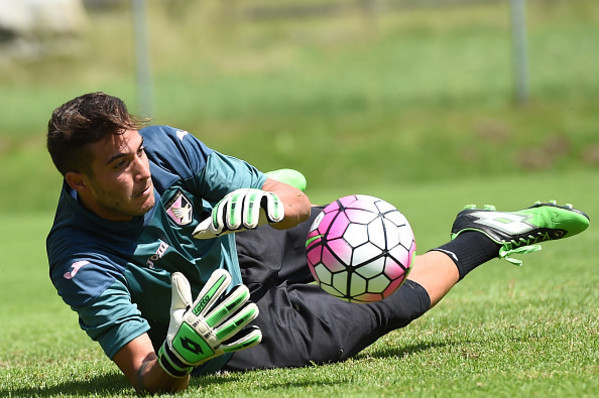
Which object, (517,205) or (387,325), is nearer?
(387,325)

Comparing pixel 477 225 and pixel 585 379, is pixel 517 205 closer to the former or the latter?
pixel 477 225

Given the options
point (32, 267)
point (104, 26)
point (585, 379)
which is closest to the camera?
point (585, 379)

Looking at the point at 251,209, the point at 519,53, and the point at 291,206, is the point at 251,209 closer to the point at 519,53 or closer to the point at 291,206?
the point at 291,206

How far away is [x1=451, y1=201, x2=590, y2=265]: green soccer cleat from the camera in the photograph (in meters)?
4.75

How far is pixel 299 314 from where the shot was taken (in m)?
4.53

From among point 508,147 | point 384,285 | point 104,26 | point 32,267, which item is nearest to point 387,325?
point 384,285

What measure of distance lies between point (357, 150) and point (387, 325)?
14809mm

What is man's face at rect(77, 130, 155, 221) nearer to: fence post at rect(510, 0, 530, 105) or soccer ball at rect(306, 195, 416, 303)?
soccer ball at rect(306, 195, 416, 303)

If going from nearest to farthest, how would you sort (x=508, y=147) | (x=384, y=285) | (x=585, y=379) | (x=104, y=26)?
1. (x=585, y=379)
2. (x=384, y=285)
3. (x=508, y=147)
4. (x=104, y=26)

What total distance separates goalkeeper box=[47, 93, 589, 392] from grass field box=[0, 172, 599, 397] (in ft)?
0.73

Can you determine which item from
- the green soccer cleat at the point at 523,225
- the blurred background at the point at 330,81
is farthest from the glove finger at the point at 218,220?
the blurred background at the point at 330,81

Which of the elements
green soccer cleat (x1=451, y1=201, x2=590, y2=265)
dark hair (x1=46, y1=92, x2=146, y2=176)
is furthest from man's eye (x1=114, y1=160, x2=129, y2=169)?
green soccer cleat (x1=451, y1=201, x2=590, y2=265)

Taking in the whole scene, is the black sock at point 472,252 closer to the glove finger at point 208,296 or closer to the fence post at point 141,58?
the glove finger at point 208,296

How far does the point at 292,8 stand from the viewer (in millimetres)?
27266
